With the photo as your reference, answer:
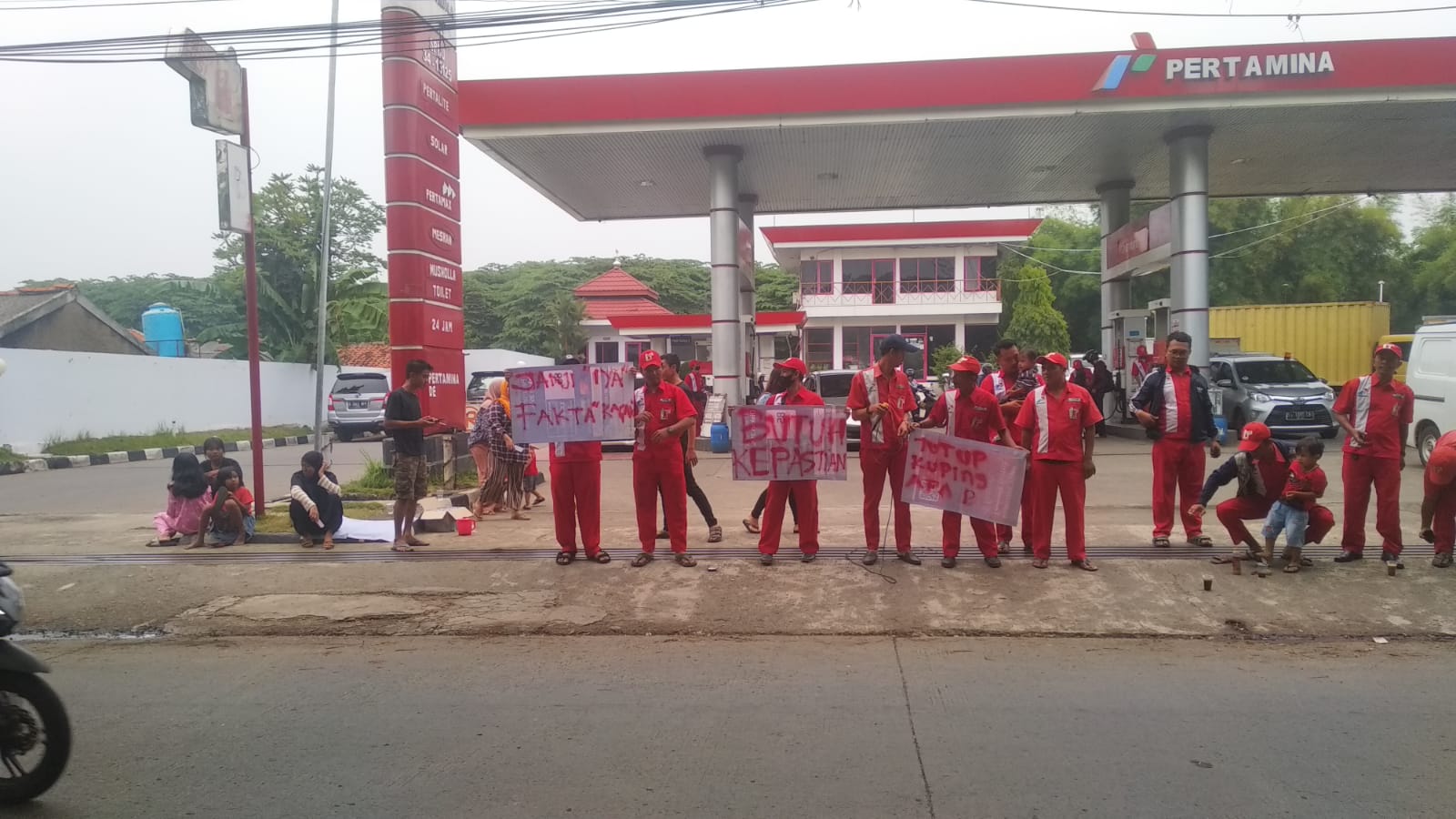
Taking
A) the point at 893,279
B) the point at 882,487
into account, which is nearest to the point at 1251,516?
the point at 882,487

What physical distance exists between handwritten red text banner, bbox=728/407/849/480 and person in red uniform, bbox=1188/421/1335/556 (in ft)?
8.99

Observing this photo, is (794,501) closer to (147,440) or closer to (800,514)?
(800,514)

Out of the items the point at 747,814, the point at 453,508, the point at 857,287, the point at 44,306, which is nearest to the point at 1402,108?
the point at 453,508

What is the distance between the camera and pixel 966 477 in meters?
6.54

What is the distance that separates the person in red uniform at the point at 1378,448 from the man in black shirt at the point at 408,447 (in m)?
7.24

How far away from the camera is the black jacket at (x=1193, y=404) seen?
6.89 metres

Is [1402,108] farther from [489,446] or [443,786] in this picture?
[443,786]

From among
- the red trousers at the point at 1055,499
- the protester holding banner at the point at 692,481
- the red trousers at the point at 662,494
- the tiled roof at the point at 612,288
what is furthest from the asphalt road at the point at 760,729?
the tiled roof at the point at 612,288

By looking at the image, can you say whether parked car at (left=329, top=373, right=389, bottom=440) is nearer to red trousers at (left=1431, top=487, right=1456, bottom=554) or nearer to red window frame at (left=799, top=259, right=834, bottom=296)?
red window frame at (left=799, top=259, right=834, bottom=296)

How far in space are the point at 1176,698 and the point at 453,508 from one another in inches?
280

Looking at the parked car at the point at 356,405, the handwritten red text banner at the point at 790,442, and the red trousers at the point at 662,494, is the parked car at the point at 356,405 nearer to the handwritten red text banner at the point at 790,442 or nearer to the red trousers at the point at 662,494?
the red trousers at the point at 662,494

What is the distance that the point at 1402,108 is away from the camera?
Answer: 47.4ft

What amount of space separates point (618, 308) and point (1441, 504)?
34554 millimetres

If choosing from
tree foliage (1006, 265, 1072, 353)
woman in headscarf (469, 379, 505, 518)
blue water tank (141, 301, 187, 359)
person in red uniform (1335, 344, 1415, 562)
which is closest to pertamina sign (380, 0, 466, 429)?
woman in headscarf (469, 379, 505, 518)
